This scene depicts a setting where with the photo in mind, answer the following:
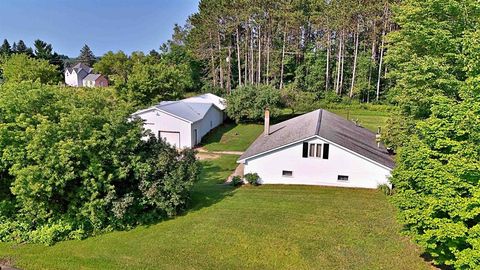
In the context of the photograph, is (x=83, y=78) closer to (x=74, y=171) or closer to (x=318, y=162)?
(x=74, y=171)

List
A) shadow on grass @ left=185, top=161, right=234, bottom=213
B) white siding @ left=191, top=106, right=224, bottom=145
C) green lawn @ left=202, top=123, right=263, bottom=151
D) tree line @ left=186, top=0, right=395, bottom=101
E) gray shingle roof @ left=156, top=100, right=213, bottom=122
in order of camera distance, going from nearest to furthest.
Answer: shadow on grass @ left=185, top=161, right=234, bottom=213 < gray shingle roof @ left=156, top=100, right=213, bottom=122 < green lawn @ left=202, top=123, right=263, bottom=151 < white siding @ left=191, top=106, right=224, bottom=145 < tree line @ left=186, top=0, right=395, bottom=101

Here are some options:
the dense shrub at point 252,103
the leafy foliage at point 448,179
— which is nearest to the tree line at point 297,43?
the dense shrub at point 252,103

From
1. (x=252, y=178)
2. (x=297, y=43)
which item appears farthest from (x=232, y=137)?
(x=297, y=43)

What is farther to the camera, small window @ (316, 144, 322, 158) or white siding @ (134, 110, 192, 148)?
white siding @ (134, 110, 192, 148)

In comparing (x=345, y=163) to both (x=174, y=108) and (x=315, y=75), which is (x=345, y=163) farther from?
(x=315, y=75)

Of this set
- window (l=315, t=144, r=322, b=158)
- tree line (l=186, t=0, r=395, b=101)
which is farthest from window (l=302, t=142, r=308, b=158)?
tree line (l=186, t=0, r=395, b=101)

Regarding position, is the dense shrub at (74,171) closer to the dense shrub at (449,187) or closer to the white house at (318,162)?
the white house at (318,162)

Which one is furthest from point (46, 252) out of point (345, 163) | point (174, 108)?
point (174, 108)

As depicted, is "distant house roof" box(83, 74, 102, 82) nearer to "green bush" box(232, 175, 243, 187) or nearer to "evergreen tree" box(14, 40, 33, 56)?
"evergreen tree" box(14, 40, 33, 56)
